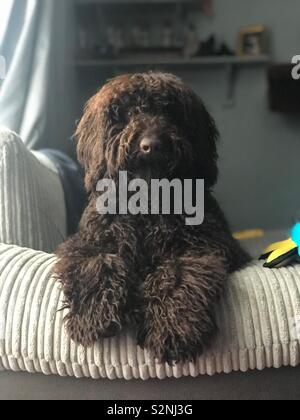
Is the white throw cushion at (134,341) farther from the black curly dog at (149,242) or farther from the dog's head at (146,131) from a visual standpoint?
the dog's head at (146,131)

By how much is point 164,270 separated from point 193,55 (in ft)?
5.60

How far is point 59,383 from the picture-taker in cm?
89

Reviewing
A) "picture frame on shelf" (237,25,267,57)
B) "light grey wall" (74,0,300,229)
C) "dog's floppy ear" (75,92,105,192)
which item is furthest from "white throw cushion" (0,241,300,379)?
"picture frame on shelf" (237,25,267,57)

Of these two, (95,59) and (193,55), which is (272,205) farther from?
(95,59)

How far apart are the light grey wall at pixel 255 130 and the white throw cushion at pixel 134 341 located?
5.15 feet

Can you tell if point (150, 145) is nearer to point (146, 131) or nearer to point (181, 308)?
point (146, 131)

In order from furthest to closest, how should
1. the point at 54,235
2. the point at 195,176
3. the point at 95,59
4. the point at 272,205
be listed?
the point at 272,205
the point at 95,59
the point at 54,235
the point at 195,176

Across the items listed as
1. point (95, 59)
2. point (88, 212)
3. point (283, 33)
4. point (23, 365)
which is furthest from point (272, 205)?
point (23, 365)

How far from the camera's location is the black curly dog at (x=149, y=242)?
0.80m

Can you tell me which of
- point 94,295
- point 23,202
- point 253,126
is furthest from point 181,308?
point 253,126

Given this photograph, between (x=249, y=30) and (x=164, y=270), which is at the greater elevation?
(x=249, y=30)

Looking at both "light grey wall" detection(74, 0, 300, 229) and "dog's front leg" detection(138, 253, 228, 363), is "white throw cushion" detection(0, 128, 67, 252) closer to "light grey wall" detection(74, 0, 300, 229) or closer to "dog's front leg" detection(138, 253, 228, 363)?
"dog's front leg" detection(138, 253, 228, 363)

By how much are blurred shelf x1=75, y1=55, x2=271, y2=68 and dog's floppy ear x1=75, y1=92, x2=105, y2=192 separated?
133 cm

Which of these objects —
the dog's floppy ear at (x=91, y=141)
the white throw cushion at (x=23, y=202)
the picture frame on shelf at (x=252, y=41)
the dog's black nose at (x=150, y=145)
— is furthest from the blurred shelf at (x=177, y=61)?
the dog's black nose at (x=150, y=145)
